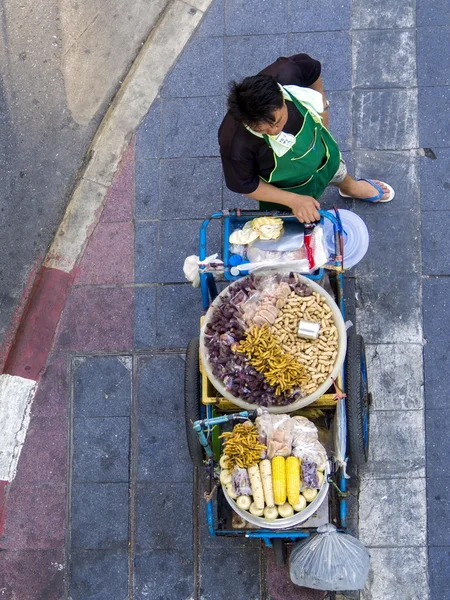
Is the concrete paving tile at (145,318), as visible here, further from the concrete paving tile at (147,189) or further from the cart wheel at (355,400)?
the cart wheel at (355,400)

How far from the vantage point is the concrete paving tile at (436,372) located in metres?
4.92

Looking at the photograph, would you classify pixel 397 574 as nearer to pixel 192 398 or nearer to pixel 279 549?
pixel 279 549

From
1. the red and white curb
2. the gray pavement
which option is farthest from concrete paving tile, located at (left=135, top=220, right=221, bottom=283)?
the gray pavement

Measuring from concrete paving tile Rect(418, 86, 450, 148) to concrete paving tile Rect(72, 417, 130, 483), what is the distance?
3.36 m

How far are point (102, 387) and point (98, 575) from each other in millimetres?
1439

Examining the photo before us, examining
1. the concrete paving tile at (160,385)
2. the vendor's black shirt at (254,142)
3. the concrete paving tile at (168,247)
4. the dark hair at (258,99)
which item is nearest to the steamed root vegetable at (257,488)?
the concrete paving tile at (160,385)

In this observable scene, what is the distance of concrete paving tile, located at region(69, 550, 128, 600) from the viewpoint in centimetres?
496

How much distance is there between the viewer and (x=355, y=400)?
4117 mm

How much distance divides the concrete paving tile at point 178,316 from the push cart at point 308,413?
2.41ft

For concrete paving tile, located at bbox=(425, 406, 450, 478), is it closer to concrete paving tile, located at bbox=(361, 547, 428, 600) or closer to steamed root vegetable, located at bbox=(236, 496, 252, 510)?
concrete paving tile, located at bbox=(361, 547, 428, 600)

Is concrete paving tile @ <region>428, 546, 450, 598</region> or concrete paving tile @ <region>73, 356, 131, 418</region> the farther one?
concrete paving tile @ <region>73, 356, 131, 418</region>

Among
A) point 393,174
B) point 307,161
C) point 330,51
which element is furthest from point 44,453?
point 330,51

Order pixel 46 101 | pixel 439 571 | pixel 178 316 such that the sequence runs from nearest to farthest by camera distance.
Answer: pixel 439 571
pixel 178 316
pixel 46 101

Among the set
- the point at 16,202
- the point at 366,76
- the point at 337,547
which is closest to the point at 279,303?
the point at 337,547
